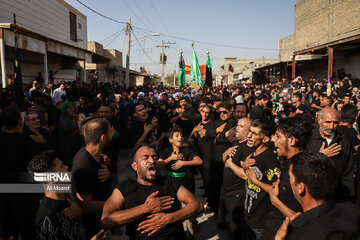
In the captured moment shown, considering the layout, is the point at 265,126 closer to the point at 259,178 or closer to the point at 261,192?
the point at 259,178

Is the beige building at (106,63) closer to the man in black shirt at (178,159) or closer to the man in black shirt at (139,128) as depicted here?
the man in black shirt at (139,128)

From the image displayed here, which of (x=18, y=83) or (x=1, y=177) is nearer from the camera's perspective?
(x=1, y=177)

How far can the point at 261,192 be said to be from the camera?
3111 mm

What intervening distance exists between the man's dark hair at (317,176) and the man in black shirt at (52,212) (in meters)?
1.91

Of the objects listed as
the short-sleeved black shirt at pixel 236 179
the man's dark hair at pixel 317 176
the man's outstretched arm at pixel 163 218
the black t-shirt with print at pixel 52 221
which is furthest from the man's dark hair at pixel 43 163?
the short-sleeved black shirt at pixel 236 179

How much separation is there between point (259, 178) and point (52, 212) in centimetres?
207

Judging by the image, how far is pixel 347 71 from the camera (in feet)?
62.4

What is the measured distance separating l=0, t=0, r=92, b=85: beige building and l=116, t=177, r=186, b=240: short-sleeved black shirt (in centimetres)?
853

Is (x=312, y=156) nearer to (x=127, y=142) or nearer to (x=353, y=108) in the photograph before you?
(x=353, y=108)

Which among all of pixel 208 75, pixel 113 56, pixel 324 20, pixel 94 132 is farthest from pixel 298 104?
pixel 113 56

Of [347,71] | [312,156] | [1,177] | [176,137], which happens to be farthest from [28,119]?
[347,71]

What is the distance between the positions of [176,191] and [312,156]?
46.9 inches

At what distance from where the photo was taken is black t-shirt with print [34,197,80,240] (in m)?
2.37

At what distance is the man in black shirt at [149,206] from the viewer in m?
2.29
